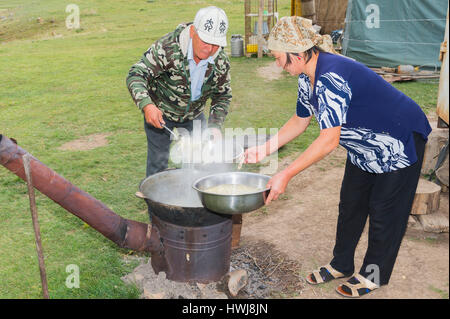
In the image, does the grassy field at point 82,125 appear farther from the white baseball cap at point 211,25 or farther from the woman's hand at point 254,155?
the white baseball cap at point 211,25

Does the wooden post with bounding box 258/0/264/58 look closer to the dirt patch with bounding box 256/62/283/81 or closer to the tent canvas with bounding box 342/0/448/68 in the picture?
the dirt patch with bounding box 256/62/283/81

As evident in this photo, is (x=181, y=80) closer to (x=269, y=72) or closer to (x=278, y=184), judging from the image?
(x=278, y=184)

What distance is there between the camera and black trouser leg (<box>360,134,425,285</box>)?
3.04 meters

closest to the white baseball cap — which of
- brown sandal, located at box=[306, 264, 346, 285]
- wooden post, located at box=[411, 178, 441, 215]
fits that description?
brown sandal, located at box=[306, 264, 346, 285]

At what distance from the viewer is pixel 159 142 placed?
405 centimetres

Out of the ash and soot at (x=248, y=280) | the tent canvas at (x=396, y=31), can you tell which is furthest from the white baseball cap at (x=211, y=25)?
the tent canvas at (x=396, y=31)

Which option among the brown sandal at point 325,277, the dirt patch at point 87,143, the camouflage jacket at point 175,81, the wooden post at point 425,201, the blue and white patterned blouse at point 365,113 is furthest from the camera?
the dirt patch at point 87,143

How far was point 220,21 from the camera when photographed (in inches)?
127

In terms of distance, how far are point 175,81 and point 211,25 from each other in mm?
704

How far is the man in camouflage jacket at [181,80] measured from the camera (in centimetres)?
331

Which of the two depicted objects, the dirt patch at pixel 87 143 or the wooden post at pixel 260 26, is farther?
the wooden post at pixel 260 26

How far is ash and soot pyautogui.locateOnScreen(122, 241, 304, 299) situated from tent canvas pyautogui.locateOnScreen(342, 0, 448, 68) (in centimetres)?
1030

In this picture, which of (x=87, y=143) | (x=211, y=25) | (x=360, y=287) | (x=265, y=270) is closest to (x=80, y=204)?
(x=211, y=25)

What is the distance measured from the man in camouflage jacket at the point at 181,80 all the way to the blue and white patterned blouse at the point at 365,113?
86 centimetres
